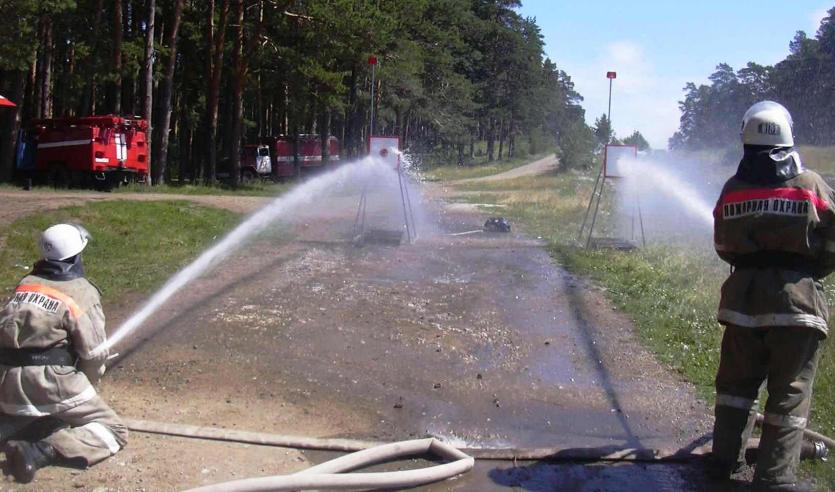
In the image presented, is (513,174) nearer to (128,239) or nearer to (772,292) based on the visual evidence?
(128,239)

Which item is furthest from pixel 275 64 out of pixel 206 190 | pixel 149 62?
pixel 206 190

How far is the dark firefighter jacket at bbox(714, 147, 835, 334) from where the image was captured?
4305mm

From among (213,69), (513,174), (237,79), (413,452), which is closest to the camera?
(413,452)

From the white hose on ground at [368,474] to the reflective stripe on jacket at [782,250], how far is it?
69.1 inches

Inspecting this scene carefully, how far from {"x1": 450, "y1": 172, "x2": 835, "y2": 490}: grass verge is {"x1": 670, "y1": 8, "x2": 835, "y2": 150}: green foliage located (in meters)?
24.4

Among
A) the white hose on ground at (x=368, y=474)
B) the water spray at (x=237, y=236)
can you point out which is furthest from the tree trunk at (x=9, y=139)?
the white hose on ground at (x=368, y=474)

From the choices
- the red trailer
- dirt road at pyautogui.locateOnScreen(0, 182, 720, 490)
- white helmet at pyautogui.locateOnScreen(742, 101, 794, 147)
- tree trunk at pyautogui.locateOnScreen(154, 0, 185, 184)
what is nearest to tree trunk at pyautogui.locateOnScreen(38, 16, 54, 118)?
tree trunk at pyautogui.locateOnScreen(154, 0, 185, 184)

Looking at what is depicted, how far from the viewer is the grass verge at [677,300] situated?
6453 millimetres

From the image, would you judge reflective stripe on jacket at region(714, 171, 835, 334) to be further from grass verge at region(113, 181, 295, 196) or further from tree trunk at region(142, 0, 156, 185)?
tree trunk at region(142, 0, 156, 185)

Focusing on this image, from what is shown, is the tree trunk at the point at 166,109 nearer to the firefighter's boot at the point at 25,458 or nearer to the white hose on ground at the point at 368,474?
the firefighter's boot at the point at 25,458

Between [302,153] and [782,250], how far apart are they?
40.7 meters

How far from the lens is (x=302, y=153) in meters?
44.0

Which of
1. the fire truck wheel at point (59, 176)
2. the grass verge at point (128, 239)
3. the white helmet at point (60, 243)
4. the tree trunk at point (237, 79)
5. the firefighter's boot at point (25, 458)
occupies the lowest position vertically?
the firefighter's boot at point (25, 458)

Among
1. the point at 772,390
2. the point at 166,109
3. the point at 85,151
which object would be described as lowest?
the point at 772,390
